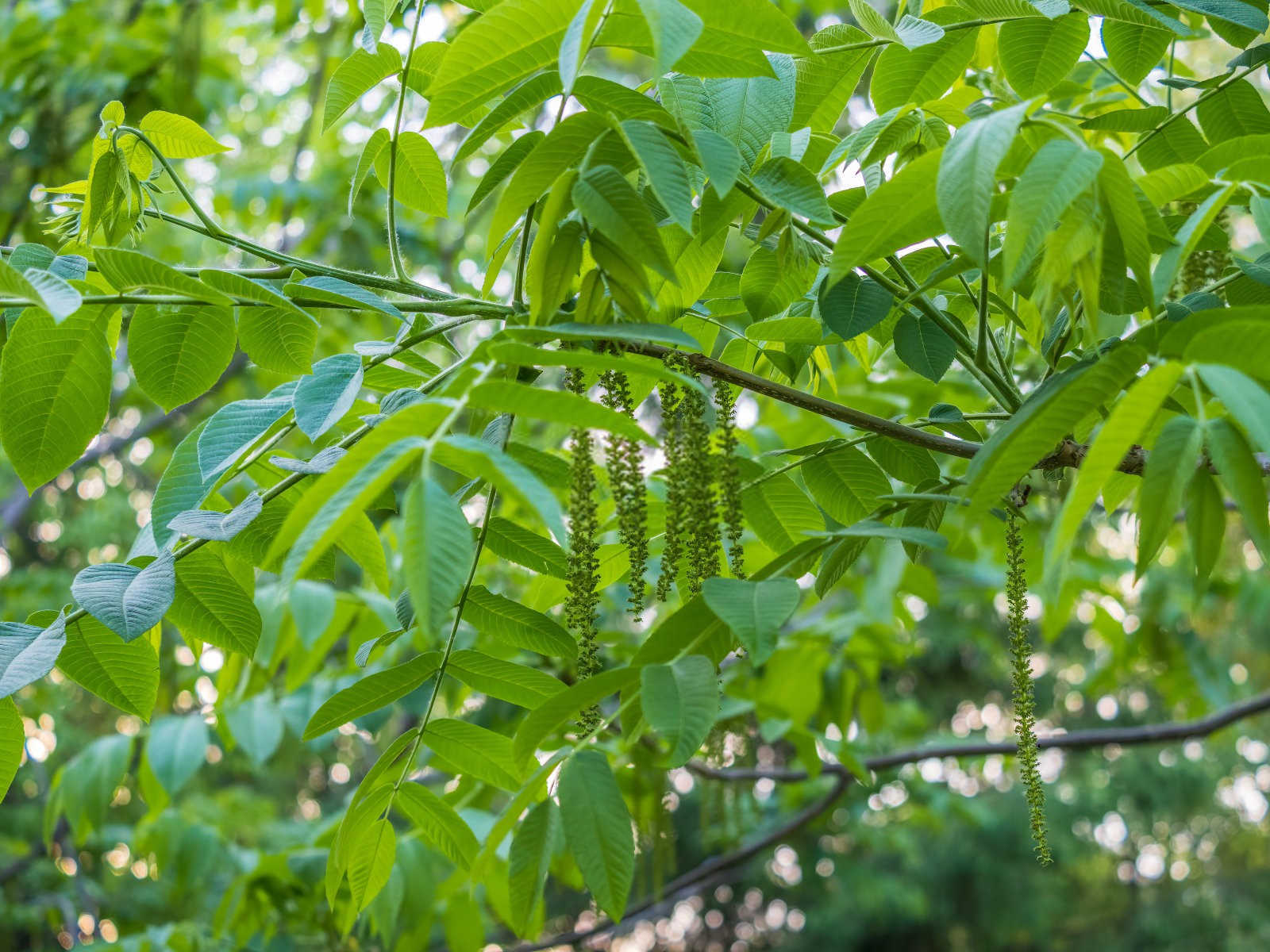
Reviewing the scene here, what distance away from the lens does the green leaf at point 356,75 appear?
48.4 inches

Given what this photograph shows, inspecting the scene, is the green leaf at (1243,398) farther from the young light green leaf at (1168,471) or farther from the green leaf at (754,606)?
the green leaf at (754,606)

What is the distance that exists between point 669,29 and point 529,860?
749 mm

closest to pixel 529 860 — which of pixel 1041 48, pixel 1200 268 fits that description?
pixel 1041 48

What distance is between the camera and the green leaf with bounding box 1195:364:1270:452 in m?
0.66

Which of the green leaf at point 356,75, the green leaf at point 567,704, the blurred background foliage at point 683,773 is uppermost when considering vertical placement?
the green leaf at point 356,75

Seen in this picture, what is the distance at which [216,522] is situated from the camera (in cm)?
101

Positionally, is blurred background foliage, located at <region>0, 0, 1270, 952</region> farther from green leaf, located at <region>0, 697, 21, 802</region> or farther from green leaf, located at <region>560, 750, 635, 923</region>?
green leaf, located at <region>0, 697, 21, 802</region>

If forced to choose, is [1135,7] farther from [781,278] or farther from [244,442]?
[244,442]

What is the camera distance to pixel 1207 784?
37.1 ft

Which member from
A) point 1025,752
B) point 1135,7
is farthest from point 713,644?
point 1135,7

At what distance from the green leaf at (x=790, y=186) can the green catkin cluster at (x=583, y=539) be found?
0.25 metres

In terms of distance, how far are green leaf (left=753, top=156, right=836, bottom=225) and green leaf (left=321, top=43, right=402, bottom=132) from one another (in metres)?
0.48

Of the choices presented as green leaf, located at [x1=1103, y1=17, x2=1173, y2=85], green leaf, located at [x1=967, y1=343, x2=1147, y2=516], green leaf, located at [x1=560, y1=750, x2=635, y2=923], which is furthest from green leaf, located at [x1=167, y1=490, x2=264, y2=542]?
green leaf, located at [x1=1103, y1=17, x2=1173, y2=85]

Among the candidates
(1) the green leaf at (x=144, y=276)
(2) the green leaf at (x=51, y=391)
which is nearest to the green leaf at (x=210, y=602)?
(2) the green leaf at (x=51, y=391)
